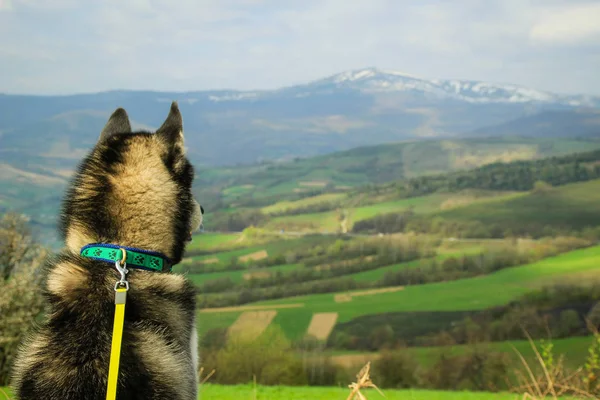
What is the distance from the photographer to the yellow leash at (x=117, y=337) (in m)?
3.02

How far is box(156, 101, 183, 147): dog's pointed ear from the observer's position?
4164mm

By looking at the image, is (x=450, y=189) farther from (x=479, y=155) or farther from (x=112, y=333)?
(x=112, y=333)

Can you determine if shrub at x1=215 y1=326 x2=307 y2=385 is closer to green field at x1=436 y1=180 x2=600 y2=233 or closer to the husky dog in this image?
the husky dog

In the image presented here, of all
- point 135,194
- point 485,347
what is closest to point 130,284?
point 135,194

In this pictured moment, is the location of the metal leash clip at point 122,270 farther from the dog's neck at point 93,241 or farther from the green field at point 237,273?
the green field at point 237,273

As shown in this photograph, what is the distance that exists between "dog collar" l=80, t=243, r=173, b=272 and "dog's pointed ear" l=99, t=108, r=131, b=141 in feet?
3.23

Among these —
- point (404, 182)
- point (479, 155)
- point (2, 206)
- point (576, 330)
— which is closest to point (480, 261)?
point (576, 330)

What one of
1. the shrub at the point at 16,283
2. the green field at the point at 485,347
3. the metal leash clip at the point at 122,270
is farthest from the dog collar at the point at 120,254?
the green field at the point at 485,347

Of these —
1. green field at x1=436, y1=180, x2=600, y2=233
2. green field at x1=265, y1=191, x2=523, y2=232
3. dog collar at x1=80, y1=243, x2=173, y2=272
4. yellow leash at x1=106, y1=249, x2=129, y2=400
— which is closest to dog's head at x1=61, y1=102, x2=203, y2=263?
dog collar at x1=80, y1=243, x2=173, y2=272

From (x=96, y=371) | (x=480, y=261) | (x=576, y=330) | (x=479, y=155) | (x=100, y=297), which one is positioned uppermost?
(x=479, y=155)

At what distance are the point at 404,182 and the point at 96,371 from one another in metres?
136

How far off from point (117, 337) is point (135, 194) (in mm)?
1093

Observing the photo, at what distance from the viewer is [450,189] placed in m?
122

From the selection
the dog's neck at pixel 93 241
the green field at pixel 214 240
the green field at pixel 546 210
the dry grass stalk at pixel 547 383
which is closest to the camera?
the dog's neck at pixel 93 241
